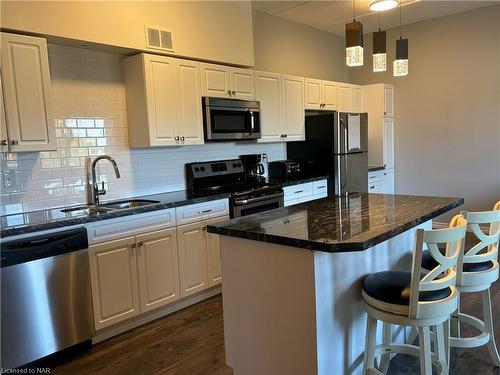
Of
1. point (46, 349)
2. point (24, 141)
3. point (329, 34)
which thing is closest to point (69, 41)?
point (24, 141)

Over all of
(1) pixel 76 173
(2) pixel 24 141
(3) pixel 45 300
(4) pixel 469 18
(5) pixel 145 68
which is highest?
(4) pixel 469 18

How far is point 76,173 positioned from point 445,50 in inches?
192

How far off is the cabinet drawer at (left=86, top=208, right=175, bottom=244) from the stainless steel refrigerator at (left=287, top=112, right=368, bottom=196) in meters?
2.25

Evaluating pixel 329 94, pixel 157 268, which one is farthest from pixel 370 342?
pixel 329 94

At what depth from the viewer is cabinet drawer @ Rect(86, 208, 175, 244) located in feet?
8.50

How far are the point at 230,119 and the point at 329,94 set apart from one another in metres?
1.80

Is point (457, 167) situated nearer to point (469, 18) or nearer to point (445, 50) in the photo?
point (445, 50)

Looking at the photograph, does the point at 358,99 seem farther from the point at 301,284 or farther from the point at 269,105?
the point at 301,284

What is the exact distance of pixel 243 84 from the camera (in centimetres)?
393

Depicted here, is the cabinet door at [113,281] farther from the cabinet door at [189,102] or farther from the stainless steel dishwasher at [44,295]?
the cabinet door at [189,102]

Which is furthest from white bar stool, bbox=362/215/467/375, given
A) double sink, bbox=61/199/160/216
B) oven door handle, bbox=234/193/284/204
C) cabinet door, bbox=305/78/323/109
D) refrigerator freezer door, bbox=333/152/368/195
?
cabinet door, bbox=305/78/323/109

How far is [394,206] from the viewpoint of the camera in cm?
238

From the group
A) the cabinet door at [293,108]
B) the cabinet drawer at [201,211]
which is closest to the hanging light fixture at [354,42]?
the cabinet drawer at [201,211]

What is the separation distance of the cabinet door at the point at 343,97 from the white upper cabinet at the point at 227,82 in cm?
161
